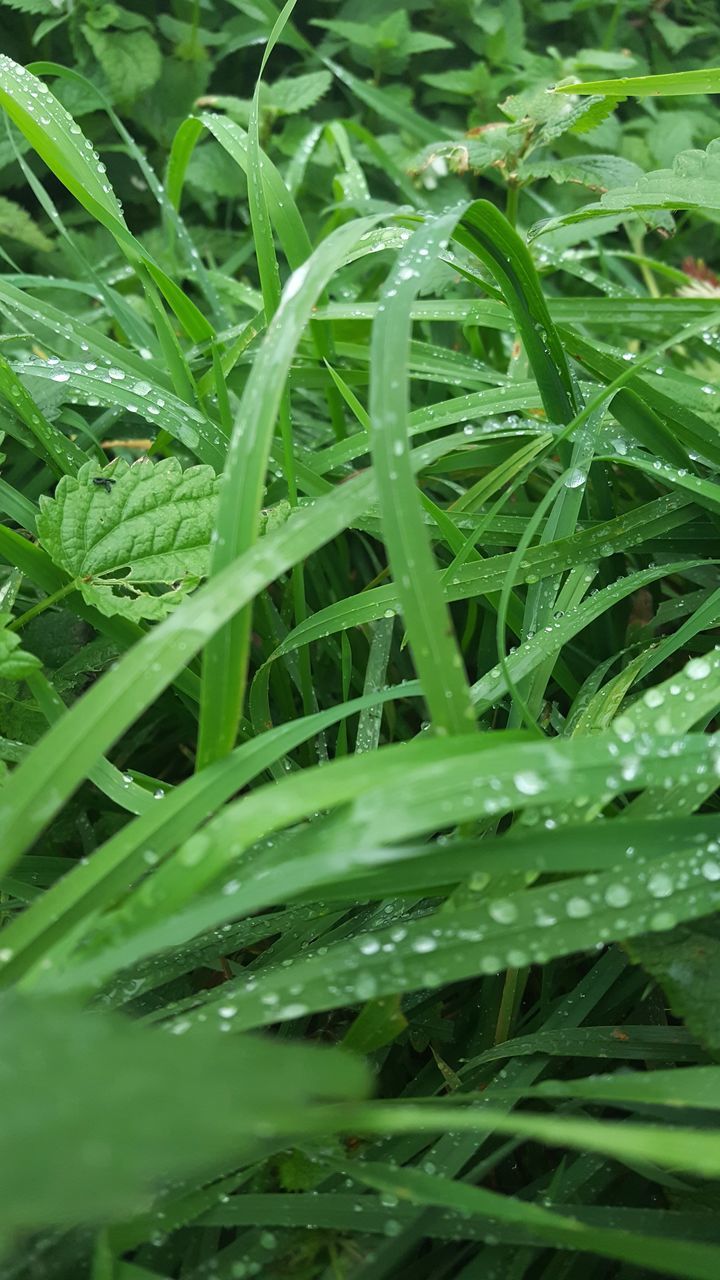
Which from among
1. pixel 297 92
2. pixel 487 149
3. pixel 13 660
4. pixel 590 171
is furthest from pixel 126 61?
pixel 13 660

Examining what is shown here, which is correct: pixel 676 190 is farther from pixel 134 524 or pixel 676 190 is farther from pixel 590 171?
pixel 134 524

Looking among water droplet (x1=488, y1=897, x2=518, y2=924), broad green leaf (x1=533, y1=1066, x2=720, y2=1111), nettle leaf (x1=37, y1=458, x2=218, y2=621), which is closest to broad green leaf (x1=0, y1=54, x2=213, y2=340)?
nettle leaf (x1=37, y1=458, x2=218, y2=621)

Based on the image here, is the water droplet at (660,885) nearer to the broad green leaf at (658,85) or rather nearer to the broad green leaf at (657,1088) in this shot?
the broad green leaf at (657,1088)

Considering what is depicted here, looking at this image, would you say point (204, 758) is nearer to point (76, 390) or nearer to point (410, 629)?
point (410, 629)

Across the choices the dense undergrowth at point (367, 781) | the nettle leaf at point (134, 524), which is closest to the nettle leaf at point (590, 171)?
the dense undergrowth at point (367, 781)

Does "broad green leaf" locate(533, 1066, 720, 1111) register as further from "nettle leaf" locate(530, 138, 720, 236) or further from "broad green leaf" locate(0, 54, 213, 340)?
"broad green leaf" locate(0, 54, 213, 340)

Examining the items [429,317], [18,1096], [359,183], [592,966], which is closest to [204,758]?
[18,1096]
